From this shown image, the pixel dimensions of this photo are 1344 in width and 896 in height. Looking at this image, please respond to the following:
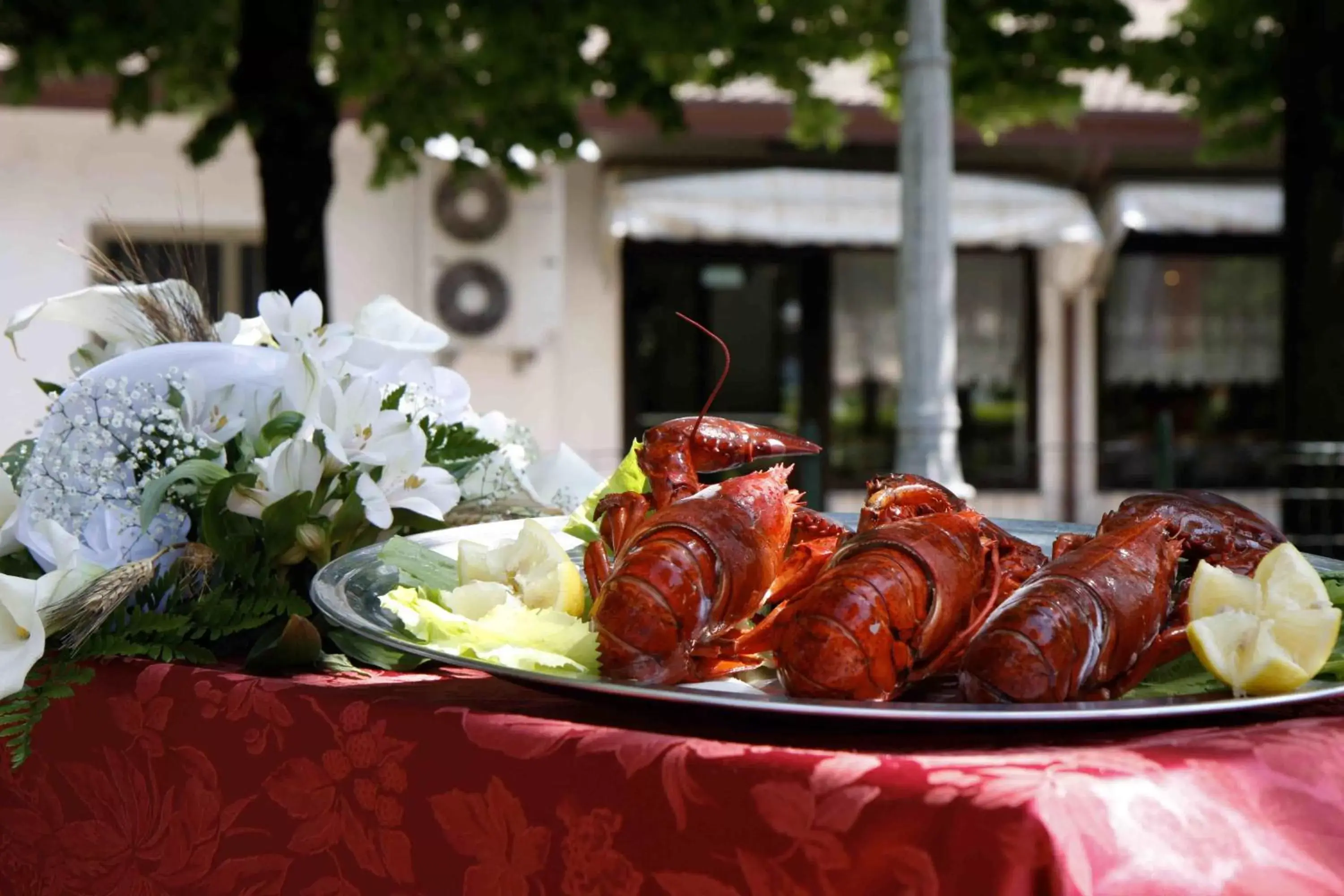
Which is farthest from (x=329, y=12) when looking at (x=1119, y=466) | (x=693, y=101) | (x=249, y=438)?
(x=1119, y=466)

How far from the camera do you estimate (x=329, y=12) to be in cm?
675

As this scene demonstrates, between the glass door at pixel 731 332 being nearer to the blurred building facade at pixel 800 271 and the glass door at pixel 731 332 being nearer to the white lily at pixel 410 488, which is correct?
the blurred building facade at pixel 800 271

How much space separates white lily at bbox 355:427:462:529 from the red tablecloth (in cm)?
25

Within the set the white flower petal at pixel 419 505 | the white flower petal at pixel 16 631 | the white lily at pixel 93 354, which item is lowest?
the white flower petal at pixel 16 631

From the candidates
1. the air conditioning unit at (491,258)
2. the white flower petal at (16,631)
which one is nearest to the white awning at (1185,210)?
the air conditioning unit at (491,258)

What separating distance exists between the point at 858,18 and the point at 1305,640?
642cm

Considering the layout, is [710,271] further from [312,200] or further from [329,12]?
[312,200]

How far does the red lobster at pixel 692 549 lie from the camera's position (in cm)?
108

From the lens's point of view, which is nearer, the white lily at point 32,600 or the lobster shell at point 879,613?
the lobster shell at point 879,613

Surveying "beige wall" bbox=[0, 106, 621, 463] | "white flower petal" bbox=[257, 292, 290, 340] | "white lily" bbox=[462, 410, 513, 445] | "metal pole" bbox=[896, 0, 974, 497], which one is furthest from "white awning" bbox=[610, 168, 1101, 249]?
"white flower petal" bbox=[257, 292, 290, 340]

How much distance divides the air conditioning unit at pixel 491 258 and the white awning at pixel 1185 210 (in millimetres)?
4499

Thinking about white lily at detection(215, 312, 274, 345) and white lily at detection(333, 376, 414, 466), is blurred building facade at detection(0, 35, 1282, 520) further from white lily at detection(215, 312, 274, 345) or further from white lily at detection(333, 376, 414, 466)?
white lily at detection(333, 376, 414, 466)

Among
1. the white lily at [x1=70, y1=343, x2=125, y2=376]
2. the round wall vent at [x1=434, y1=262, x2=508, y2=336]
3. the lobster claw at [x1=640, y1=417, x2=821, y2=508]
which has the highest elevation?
the round wall vent at [x1=434, y1=262, x2=508, y2=336]

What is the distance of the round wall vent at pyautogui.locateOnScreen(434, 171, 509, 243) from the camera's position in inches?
399
